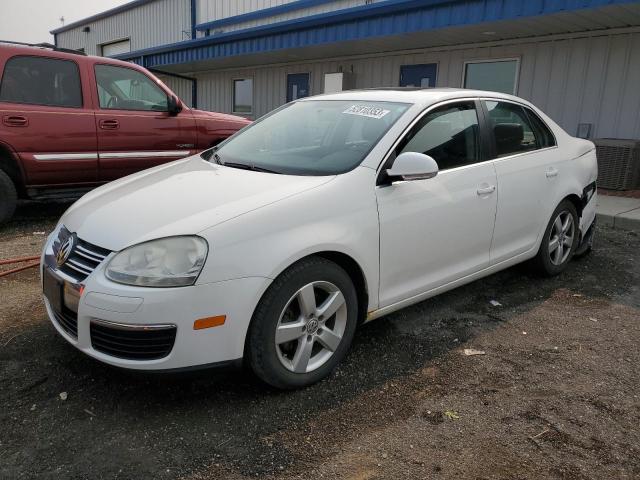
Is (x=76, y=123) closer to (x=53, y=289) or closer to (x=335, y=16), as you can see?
(x=53, y=289)

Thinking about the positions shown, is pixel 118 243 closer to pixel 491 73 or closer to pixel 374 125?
pixel 374 125

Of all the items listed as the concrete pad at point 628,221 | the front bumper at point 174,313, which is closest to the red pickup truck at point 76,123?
the front bumper at point 174,313

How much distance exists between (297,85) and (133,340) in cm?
1237

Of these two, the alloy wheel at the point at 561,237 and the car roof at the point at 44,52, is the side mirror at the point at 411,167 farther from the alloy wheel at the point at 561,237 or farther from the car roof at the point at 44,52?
the car roof at the point at 44,52

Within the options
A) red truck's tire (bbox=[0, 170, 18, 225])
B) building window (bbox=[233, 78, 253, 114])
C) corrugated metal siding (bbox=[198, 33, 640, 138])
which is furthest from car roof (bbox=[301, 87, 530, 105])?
building window (bbox=[233, 78, 253, 114])

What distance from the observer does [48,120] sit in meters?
5.90

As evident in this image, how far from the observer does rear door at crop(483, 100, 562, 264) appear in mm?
3871

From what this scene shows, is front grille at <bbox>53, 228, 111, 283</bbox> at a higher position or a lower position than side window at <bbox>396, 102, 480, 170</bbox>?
lower

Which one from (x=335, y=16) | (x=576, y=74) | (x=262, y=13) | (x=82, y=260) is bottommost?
(x=82, y=260)

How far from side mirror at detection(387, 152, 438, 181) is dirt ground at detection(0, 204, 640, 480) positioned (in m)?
1.09

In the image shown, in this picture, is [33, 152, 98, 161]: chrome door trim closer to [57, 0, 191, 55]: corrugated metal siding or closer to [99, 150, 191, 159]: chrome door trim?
[99, 150, 191, 159]: chrome door trim

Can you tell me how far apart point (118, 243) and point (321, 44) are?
9474 mm

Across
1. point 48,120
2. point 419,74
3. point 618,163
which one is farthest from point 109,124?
point 618,163

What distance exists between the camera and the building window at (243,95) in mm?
15625
